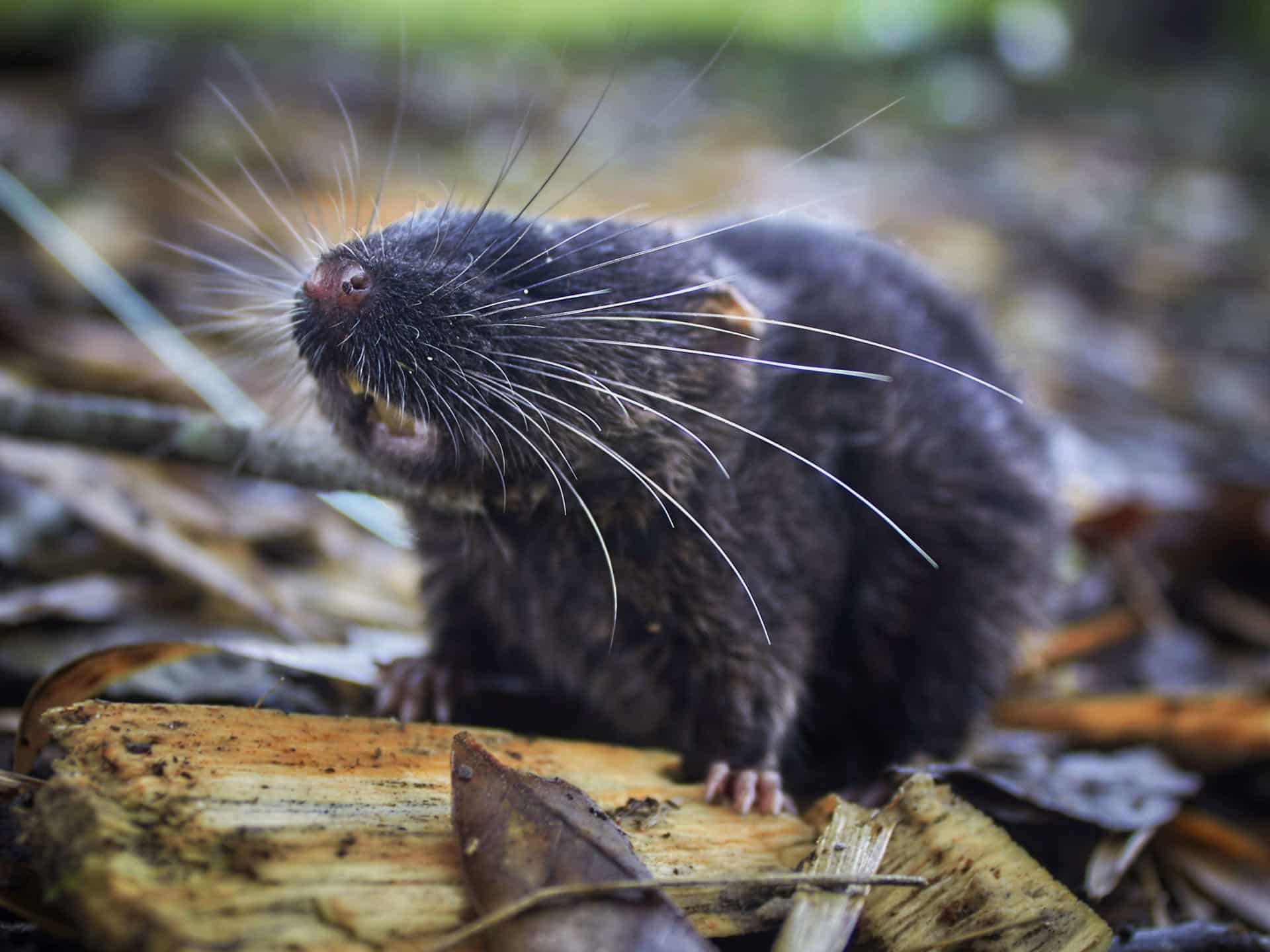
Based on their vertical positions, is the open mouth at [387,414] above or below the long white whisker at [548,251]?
below

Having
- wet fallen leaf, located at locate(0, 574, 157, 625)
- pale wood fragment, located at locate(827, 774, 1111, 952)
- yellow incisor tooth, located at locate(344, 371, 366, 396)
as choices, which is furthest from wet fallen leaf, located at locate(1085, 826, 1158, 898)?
wet fallen leaf, located at locate(0, 574, 157, 625)

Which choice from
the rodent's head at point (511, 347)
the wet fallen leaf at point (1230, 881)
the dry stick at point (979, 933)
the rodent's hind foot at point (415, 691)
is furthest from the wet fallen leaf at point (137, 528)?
the wet fallen leaf at point (1230, 881)

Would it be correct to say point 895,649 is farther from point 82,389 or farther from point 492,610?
point 82,389

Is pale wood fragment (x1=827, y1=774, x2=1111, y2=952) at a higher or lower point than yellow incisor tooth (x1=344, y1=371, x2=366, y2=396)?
lower

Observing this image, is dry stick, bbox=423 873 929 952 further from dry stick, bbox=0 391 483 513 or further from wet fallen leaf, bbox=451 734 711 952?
dry stick, bbox=0 391 483 513

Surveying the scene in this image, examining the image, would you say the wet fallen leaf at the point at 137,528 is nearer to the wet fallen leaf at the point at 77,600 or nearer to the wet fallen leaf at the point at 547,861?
the wet fallen leaf at the point at 77,600

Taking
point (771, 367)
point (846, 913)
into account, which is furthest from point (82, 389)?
point (846, 913)
